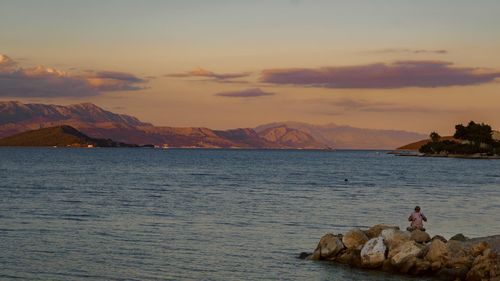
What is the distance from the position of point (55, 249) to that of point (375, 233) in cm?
1574

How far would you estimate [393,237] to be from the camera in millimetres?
33406

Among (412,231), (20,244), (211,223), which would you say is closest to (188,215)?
(211,223)

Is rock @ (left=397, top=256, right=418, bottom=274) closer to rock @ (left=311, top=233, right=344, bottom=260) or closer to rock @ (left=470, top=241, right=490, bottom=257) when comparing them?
rock @ (left=470, top=241, right=490, bottom=257)

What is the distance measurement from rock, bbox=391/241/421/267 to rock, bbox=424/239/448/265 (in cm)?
55

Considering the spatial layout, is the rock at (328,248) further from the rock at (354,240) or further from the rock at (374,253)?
the rock at (374,253)

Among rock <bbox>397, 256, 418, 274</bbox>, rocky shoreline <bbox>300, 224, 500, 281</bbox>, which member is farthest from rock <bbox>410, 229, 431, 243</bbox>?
rock <bbox>397, 256, 418, 274</bbox>

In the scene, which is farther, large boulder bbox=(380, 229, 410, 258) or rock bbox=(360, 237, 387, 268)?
large boulder bbox=(380, 229, 410, 258)

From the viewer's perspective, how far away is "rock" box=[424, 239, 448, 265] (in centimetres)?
3116

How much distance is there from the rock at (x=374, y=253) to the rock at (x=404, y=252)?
0.56m

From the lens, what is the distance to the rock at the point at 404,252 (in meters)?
31.7

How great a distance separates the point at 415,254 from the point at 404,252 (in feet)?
1.58

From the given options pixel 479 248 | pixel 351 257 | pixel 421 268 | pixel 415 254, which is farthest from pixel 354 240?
pixel 479 248

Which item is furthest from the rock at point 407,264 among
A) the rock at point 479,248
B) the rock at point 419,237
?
the rock at point 419,237

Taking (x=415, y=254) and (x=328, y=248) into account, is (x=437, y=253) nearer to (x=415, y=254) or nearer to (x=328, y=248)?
(x=415, y=254)
